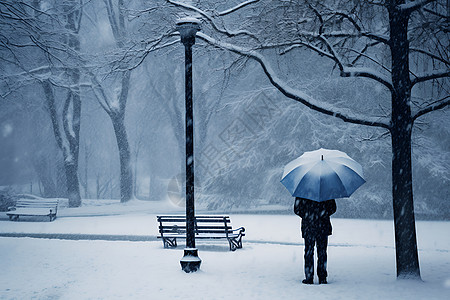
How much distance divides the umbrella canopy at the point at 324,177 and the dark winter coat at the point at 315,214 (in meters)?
0.30

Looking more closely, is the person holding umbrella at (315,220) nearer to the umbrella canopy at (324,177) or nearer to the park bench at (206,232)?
the umbrella canopy at (324,177)

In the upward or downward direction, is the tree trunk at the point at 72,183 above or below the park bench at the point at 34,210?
above

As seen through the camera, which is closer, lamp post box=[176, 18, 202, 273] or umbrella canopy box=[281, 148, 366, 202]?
umbrella canopy box=[281, 148, 366, 202]

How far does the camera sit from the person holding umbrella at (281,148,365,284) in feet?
27.8

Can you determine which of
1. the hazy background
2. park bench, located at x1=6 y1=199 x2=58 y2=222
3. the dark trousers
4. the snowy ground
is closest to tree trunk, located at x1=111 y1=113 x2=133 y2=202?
the hazy background

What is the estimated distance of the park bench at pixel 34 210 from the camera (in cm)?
2225

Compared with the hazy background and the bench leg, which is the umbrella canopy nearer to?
the bench leg

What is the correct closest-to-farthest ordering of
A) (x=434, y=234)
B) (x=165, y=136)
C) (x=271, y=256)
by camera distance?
(x=271, y=256) → (x=434, y=234) → (x=165, y=136)

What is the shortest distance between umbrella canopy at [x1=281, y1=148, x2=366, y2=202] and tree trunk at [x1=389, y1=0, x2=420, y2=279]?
103cm

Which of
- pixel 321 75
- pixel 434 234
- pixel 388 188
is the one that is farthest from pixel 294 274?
pixel 321 75

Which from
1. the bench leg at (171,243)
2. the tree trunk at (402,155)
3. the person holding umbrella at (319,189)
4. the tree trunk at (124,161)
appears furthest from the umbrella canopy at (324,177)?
the tree trunk at (124,161)

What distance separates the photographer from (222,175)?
2473 centimetres

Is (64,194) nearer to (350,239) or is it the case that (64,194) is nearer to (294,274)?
(350,239)

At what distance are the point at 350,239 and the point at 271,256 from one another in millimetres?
4411
